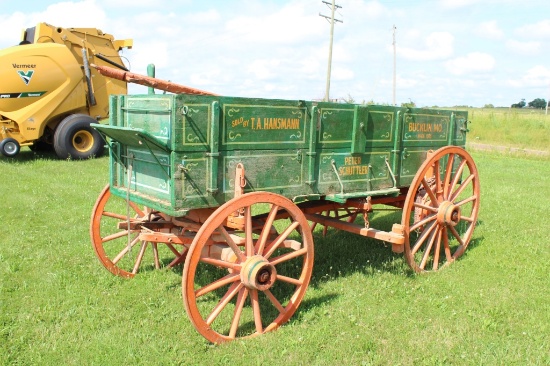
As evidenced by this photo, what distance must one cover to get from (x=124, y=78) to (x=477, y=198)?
4.21m

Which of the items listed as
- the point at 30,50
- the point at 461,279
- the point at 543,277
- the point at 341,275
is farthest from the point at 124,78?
the point at 30,50

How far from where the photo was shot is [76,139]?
13.0 meters

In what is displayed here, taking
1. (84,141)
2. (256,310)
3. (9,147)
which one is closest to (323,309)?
(256,310)

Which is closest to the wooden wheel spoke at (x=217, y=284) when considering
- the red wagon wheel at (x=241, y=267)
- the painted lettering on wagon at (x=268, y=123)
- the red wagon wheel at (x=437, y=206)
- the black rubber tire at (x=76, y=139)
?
the red wagon wheel at (x=241, y=267)

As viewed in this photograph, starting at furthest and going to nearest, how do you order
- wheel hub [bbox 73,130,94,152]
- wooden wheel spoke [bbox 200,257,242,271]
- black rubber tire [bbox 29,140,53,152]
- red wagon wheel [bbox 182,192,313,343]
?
black rubber tire [bbox 29,140,53,152] < wheel hub [bbox 73,130,94,152] < wooden wheel spoke [bbox 200,257,242,271] < red wagon wheel [bbox 182,192,313,343]

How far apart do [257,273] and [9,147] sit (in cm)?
987

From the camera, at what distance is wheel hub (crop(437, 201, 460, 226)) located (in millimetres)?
5465

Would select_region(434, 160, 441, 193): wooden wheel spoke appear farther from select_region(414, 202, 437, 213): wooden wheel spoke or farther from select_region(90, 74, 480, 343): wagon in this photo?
select_region(414, 202, 437, 213): wooden wheel spoke

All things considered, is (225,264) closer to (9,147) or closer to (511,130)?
(9,147)

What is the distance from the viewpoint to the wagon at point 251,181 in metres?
3.81

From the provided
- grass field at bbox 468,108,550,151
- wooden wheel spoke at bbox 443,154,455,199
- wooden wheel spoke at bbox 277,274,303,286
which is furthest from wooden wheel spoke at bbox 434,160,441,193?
grass field at bbox 468,108,550,151

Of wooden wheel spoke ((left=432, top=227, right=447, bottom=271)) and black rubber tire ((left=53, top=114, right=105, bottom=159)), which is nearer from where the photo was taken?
wooden wheel spoke ((left=432, top=227, right=447, bottom=271))

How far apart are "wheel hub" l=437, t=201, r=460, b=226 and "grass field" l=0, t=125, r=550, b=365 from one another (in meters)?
0.55

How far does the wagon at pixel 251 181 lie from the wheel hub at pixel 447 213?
0.01 m
